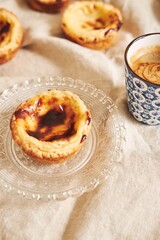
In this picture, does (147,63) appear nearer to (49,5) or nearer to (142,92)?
(142,92)

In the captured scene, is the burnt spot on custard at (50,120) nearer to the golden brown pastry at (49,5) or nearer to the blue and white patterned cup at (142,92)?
the blue and white patterned cup at (142,92)

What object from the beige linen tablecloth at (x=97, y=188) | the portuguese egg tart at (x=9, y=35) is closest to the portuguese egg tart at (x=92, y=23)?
the beige linen tablecloth at (x=97, y=188)

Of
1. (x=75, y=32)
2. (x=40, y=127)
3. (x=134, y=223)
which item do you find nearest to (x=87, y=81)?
(x=75, y=32)

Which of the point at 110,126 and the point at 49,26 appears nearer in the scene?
the point at 110,126

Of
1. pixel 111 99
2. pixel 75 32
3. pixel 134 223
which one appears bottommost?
pixel 134 223

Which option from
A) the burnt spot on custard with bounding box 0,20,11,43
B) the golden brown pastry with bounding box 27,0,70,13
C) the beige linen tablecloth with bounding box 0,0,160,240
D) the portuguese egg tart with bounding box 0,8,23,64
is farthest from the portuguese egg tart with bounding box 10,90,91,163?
the golden brown pastry with bounding box 27,0,70,13

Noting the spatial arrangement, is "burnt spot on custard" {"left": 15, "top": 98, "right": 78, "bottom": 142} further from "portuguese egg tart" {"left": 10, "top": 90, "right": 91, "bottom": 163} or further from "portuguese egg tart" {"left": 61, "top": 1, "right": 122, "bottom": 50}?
"portuguese egg tart" {"left": 61, "top": 1, "right": 122, "bottom": 50}

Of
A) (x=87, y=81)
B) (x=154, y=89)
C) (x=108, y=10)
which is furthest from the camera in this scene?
(x=108, y=10)

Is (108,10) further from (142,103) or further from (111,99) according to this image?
(142,103)

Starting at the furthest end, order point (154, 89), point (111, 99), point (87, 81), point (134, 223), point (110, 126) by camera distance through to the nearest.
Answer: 1. point (87, 81)
2. point (111, 99)
3. point (110, 126)
4. point (154, 89)
5. point (134, 223)
